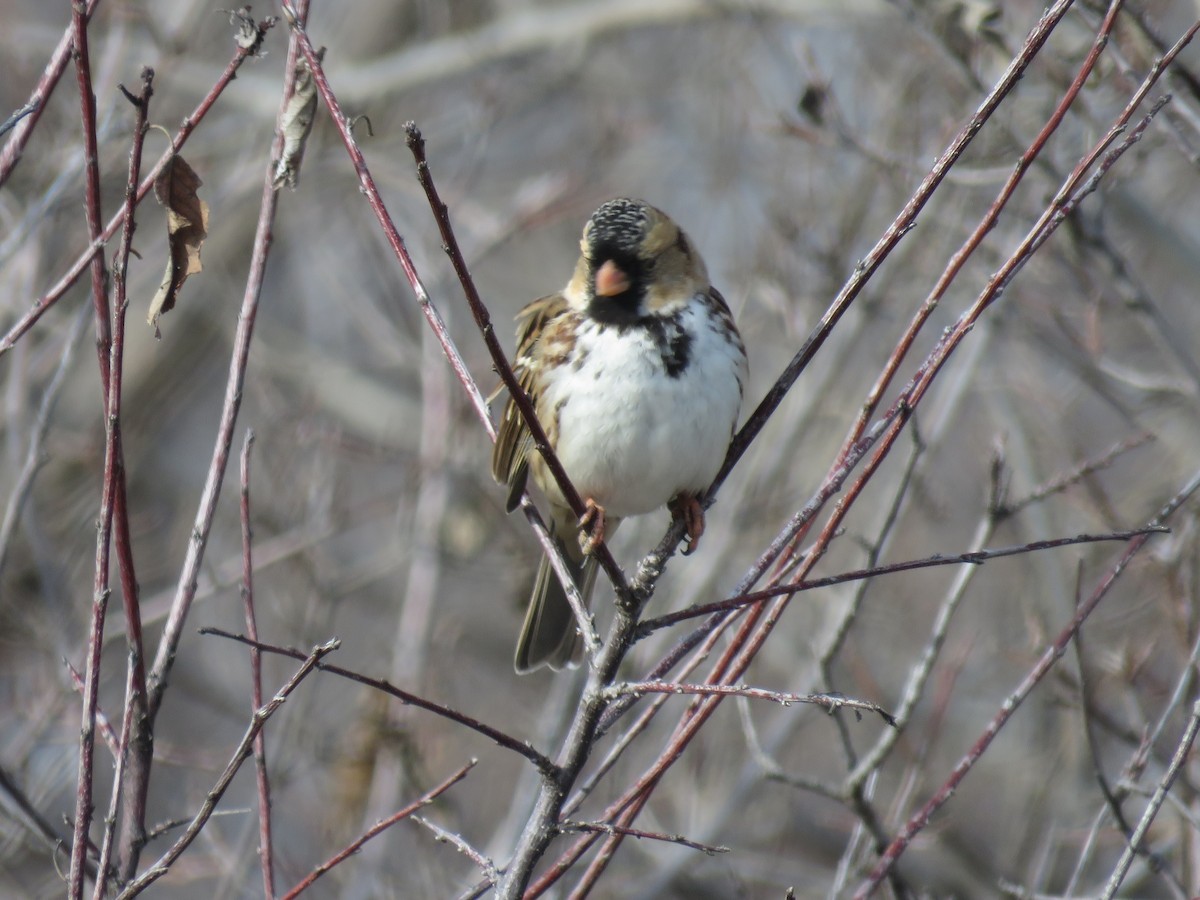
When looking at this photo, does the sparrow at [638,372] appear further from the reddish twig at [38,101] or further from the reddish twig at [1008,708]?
the reddish twig at [38,101]

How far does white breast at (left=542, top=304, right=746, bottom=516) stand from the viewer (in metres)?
3.81

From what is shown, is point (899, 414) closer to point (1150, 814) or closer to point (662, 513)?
point (1150, 814)

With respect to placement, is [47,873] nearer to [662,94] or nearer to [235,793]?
[235,793]

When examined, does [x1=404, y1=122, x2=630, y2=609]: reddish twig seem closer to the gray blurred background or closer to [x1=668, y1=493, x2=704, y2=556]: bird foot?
[x1=668, y1=493, x2=704, y2=556]: bird foot

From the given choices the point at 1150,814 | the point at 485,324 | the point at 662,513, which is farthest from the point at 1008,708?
the point at 662,513

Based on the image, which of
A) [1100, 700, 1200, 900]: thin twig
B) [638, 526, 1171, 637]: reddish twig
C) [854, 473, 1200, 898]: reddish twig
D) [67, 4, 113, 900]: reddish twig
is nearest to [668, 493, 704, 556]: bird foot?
[854, 473, 1200, 898]: reddish twig

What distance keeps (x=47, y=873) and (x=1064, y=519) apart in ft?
16.6

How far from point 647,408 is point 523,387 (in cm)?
59

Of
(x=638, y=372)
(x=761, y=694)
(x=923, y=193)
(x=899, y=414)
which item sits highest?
(x=638, y=372)

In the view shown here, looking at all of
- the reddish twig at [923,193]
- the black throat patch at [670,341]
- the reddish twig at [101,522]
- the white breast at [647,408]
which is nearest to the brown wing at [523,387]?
the white breast at [647,408]

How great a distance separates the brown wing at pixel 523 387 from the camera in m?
4.18

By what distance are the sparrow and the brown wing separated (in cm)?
2

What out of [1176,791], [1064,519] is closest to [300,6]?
[1176,791]

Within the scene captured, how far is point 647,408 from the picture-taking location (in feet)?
12.6
